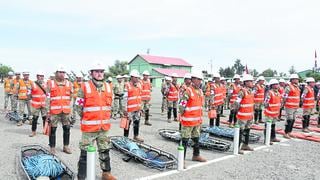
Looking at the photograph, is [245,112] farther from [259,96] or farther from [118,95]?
[118,95]

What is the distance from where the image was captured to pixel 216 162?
746cm

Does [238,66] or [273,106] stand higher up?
[238,66]

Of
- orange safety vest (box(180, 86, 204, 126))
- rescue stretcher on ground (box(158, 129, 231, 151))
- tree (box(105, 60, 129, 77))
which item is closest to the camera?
orange safety vest (box(180, 86, 204, 126))

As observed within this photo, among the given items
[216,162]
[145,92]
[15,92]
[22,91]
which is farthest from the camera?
[15,92]

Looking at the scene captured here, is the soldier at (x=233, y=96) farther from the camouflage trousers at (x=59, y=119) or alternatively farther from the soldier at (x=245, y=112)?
the camouflage trousers at (x=59, y=119)

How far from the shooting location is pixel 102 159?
5.82m

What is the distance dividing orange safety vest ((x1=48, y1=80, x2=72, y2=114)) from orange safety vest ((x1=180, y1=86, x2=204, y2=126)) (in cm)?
306

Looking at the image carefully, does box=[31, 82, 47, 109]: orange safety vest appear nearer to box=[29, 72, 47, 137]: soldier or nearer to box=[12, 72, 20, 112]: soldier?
box=[29, 72, 47, 137]: soldier

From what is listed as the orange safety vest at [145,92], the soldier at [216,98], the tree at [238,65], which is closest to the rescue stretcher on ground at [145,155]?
the orange safety vest at [145,92]

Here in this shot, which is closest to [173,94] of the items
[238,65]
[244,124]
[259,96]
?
[259,96]

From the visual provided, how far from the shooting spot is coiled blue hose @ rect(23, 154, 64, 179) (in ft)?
18.1

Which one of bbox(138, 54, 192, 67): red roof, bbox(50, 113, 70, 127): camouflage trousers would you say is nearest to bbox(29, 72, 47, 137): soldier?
bbox(50, 113, 70, 127): camouflage trousers

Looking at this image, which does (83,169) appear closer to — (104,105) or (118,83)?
(104,105)

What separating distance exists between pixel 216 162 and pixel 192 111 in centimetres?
143
